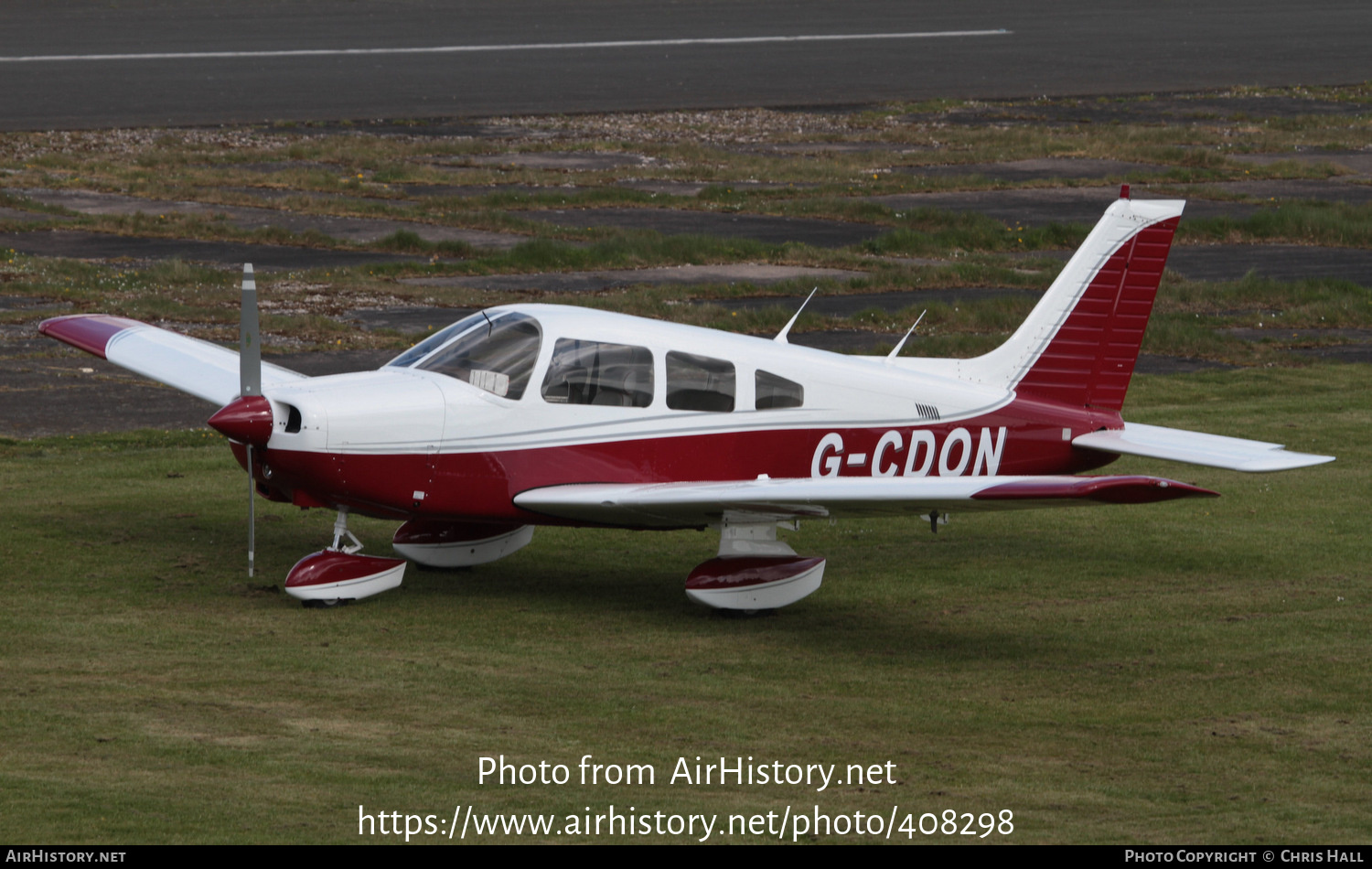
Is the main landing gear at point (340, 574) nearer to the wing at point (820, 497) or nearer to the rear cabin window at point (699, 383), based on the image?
the wing at point (820, 497)

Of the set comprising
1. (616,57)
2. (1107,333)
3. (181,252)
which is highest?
(616,57)

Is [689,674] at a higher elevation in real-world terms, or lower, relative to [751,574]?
lower

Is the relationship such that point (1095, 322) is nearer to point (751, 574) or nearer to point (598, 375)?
point (751, 574)

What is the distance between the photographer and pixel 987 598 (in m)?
13.5

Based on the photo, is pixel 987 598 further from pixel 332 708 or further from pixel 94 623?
pixel 94 623

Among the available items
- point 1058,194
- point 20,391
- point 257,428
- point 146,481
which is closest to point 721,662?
point 257,428

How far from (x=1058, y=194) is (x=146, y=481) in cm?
2621

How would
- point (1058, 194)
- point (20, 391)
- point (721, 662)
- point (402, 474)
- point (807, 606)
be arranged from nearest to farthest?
point (721, 662) < point (402, 474) < point (807, 606) < point (20, 391) < point (1058, 194)

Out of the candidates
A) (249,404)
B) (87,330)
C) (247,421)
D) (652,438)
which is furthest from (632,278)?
(247,421)

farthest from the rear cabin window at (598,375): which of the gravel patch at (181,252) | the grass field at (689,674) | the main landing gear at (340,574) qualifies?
the gravel patch at (181,252)

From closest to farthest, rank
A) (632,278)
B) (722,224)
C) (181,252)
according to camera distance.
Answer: (632,278)
(181,252)
(722,224)

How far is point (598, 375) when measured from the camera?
1300cm

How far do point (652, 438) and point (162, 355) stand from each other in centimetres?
597

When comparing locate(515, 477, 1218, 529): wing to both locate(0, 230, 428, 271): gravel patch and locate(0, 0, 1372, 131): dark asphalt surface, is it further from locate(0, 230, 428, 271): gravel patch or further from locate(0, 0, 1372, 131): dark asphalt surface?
locate(0, 0, 1372, 131): dark asphalt surface
